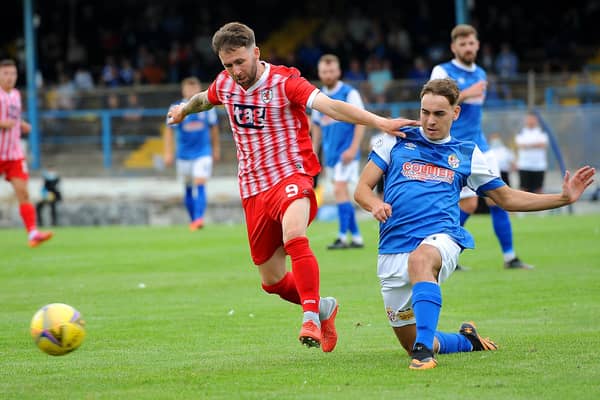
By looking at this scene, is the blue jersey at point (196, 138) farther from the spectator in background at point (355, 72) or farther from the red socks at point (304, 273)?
the red socks at point (304, 273)

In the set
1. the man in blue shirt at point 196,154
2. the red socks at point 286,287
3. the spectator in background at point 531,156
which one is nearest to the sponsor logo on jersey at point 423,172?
the red socks at point 286,287

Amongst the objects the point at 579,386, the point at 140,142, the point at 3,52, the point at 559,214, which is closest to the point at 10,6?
the point at 3,52

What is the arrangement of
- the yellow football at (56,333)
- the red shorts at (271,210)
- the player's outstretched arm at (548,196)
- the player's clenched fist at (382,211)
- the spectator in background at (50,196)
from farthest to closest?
the spectator in background at (50,196)
the red shorts at (271,210)
the player's outstretched arm at (548,196)
the yellow football at (56,333)
the player's clenched fist at (382,211)

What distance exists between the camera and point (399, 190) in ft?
21.8

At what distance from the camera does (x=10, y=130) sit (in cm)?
1605

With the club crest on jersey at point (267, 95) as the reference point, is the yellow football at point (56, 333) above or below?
below

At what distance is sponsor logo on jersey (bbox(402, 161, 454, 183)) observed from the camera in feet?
21.9

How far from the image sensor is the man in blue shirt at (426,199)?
6.45 meters

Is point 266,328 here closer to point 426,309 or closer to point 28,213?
point 426,309

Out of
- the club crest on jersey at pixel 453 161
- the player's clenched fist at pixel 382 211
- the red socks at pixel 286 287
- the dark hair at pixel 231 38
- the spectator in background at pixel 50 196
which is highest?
the dark hair at pixel 231 38

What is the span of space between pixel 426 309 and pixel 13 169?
10996mm

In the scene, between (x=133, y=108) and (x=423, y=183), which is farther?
(x=133, y=108)

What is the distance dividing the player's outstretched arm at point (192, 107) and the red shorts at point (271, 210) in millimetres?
805

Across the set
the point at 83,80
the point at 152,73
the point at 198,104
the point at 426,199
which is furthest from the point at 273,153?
the point at 83,80
